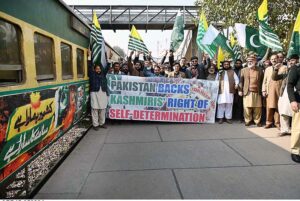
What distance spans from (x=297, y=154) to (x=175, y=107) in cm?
357

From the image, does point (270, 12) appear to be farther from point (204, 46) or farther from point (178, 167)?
point (178, 167)

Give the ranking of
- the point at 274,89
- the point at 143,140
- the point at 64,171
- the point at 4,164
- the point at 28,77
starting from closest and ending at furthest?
the point at 4,164 < the point at 28,77 < the point at 64,171 < the point at 143,140 < the point at 274,89

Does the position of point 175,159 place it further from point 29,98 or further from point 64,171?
point 29,98

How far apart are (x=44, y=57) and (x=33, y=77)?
0.71m

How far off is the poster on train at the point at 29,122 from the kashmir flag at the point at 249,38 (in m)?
4.58

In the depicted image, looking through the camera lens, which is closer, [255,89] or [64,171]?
[64,171]

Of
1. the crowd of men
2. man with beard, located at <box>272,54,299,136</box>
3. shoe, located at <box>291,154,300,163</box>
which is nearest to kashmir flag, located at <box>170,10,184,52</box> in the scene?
the crowd of men

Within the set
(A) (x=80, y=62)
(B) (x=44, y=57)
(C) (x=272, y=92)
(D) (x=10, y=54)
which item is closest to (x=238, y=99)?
(C) (x=272, y=92)

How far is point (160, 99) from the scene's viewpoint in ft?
25.1

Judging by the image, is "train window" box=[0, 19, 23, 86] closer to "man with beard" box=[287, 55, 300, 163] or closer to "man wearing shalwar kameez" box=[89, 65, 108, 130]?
"man wearing shalwar kameez" box=[89, 65, 108, 130]

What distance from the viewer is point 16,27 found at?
3248mm

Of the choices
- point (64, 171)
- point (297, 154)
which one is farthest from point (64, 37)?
point (297, 154)

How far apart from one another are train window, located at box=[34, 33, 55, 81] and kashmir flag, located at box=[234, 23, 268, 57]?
485 cm

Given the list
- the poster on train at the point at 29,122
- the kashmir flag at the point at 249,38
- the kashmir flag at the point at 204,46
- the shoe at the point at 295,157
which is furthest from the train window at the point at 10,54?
the kashmir flag at the point at 249,38
